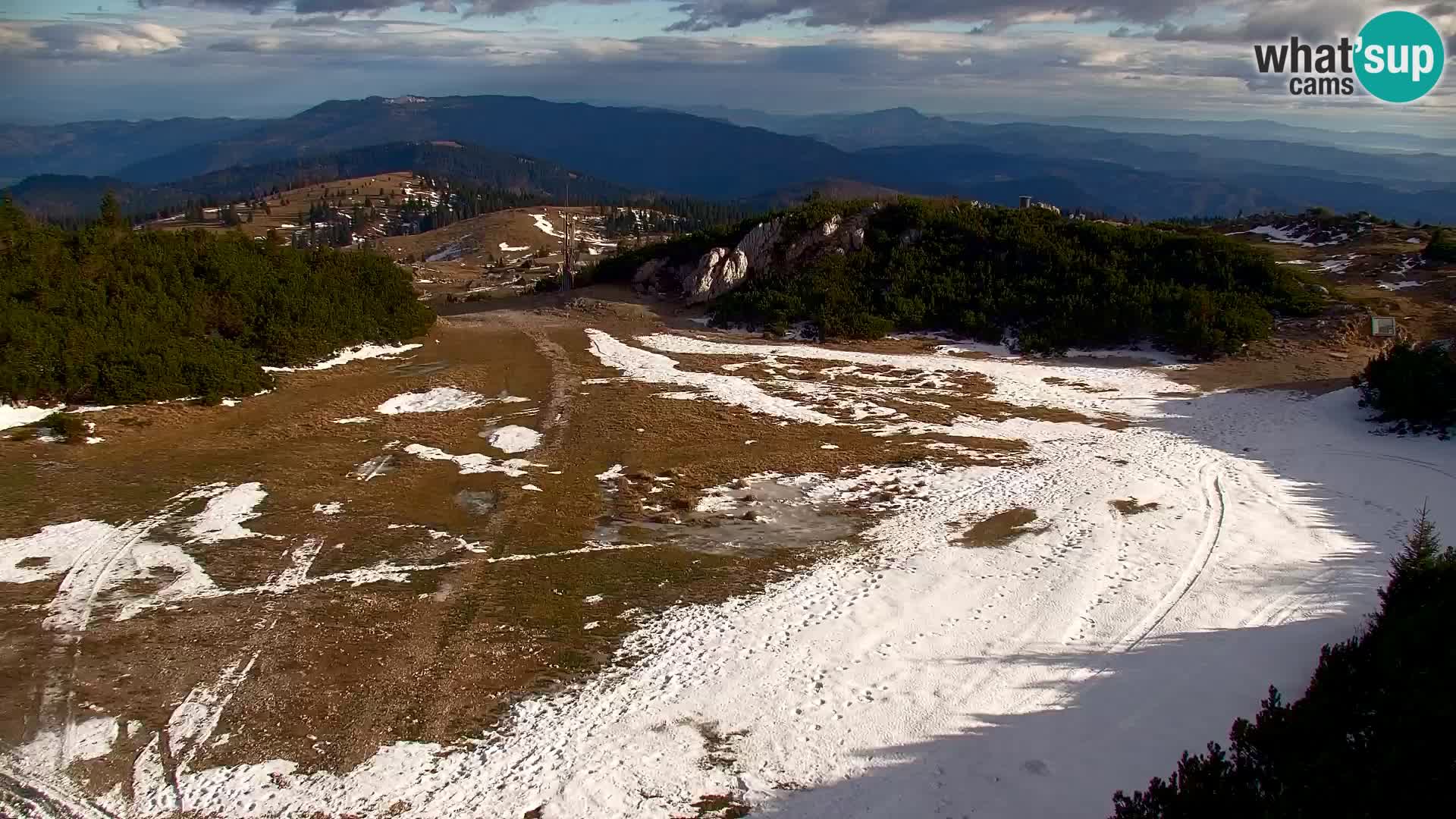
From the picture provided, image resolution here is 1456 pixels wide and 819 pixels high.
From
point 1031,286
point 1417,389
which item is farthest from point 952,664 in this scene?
point 1031,286

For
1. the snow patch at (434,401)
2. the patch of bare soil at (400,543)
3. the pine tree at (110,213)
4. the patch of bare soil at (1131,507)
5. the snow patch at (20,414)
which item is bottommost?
the patch of bare soil at (1131,507)

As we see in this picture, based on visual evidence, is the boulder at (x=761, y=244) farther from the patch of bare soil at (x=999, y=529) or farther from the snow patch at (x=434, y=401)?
the patch of bare soil at (x=999, y=529)

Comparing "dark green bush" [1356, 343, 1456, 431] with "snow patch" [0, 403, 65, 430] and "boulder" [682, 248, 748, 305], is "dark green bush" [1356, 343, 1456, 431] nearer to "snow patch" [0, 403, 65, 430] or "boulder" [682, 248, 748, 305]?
"boulder" [682, 248, 748, 305]

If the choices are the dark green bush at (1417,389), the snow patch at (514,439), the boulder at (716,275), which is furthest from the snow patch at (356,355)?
the dark green bush at (1417,389)

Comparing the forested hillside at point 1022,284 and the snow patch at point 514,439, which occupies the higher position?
the forested hillside at point 1022,284

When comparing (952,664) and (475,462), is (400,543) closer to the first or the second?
(475,462)

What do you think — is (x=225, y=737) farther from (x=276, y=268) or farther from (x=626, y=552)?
(x=276, y=268)
